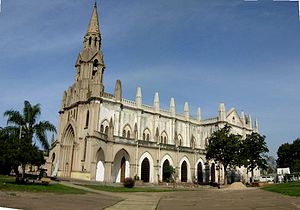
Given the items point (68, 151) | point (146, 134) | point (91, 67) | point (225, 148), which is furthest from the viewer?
point (146, 134)

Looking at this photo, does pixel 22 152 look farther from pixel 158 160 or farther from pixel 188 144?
pixel 188 144

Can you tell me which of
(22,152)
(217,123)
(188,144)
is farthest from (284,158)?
(22,152)

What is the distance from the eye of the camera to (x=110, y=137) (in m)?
34.9

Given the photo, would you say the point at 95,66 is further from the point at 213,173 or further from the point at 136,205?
the point at 136,205

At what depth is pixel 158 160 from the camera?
39219 mm

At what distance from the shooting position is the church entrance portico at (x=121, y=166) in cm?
3709

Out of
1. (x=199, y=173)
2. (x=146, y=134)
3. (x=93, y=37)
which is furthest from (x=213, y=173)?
(x=93, y=37)

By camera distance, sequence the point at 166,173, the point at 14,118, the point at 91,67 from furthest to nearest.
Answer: the point at 91,67, the point at 166,173, the point at 14,118

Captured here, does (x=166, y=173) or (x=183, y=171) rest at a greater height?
(x=183, y=171)

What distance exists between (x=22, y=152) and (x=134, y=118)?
2266 cm

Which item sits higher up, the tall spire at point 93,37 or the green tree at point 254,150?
the tall spire at point 93,37

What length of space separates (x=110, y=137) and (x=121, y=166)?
4.77 metres

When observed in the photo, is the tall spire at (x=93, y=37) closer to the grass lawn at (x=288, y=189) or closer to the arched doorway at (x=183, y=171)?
the arched doorway at (x=183, y=171)

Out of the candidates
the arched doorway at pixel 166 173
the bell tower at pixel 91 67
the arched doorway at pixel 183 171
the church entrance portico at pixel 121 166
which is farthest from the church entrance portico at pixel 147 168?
the bell tower at pixel 91 67
